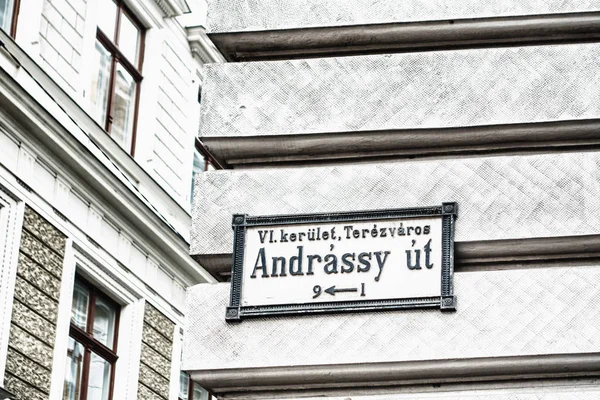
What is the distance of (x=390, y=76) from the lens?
6.44 metres

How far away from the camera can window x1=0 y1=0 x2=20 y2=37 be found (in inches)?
663

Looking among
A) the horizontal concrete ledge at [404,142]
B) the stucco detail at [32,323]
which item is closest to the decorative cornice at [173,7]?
the stucco detail at [32,323]

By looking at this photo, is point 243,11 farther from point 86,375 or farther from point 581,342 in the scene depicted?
point 86,375

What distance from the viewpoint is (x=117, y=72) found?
19.8 metres

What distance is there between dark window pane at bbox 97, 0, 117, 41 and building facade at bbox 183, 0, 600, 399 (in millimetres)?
12782

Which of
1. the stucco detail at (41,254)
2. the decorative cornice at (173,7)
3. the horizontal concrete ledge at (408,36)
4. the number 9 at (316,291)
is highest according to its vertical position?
the decorative cornice at (173,7)

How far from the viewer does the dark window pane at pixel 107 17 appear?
19.3 m

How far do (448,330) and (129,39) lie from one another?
1497 cm

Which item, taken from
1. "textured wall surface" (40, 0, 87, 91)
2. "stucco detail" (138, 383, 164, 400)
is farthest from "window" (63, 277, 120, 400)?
"textured wall surface" (40, 0, 87, 91)

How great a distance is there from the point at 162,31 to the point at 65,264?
197 inches

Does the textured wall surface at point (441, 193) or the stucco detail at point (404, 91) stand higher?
the stucco detail at point (404, 91)

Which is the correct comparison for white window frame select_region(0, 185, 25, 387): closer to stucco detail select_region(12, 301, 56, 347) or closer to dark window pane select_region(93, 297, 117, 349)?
stucco detail select_region(12, 301, 56, 347)

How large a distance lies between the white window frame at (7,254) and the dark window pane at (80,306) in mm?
1687

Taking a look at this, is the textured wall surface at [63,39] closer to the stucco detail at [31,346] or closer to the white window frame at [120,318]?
the white window frame at [120,318]
